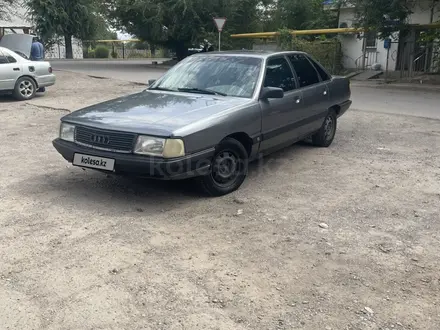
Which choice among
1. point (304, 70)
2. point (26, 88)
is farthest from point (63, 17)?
point (304, 70)

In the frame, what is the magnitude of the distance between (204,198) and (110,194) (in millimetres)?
1062

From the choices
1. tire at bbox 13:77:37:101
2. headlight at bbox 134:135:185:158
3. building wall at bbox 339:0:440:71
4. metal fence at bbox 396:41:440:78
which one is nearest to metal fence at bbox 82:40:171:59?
building wall at bbox 339:0:440:71

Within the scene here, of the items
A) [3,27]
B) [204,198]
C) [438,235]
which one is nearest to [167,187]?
[204,198]

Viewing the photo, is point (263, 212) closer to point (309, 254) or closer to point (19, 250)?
point (309, 254)

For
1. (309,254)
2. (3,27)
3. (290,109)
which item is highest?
(3,27)

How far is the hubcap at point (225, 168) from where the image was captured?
17.0ft

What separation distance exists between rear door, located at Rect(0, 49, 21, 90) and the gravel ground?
22.2ft

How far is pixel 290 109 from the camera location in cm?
620

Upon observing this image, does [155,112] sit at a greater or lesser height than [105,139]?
greater

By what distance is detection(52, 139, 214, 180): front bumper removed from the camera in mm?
4574

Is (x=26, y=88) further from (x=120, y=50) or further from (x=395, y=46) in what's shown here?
(x=120, y=50)

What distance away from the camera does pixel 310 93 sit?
676 centimetres

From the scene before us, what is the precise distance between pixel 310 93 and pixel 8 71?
9240 millimetres

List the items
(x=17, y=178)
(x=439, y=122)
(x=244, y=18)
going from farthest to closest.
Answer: (x=244, y=18) → (x=439, y=122) → (x=17, y=178)
